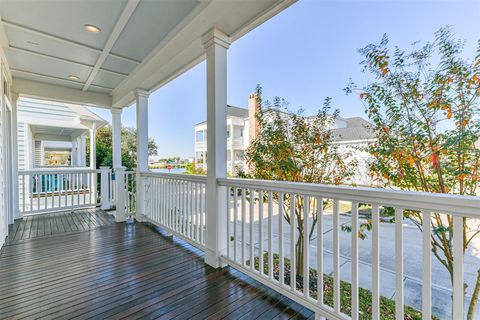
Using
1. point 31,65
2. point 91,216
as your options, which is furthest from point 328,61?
point 91,216

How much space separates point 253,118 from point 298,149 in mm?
699

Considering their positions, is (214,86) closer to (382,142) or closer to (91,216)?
(382,142)

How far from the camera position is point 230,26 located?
2.46 m

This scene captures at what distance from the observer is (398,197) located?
1.31 meters

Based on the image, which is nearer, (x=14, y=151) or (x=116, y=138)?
(x=14, y=151)

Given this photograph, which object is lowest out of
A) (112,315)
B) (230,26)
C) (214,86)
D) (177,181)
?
(112,315)

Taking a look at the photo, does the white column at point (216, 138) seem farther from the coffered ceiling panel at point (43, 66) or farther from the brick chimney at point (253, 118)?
the coffered ceiling panel at point (43, 66)

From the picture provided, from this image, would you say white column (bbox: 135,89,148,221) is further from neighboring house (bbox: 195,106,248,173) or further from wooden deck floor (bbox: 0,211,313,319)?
neighboring house (bbox: 195,106,248,173)

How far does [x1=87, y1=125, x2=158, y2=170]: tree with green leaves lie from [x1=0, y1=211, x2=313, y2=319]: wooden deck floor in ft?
11.5

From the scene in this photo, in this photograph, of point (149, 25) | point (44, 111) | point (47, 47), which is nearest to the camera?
point (149, 25)

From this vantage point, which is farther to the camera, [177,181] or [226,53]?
[177,181]

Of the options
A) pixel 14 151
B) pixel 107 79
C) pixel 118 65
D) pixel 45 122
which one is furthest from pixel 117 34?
pixel 45 122

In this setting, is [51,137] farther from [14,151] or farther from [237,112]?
[237,112]

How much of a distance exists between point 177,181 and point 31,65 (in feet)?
10.6
